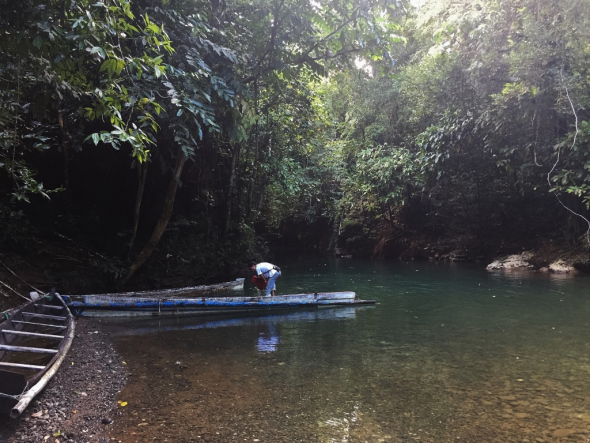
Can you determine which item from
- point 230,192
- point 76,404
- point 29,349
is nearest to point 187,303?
point 29,349

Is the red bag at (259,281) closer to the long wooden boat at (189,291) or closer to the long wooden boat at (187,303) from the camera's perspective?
the long wooden boat at (187,303)

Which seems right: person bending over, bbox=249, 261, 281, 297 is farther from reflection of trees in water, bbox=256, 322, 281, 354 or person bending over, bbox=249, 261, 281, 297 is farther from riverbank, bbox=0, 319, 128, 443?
riverbank, bbox=0, 319, 128, 443

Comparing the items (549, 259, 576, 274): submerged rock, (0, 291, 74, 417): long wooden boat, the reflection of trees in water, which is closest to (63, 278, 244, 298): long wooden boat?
(0, 291, 74, 417): long wooden boat

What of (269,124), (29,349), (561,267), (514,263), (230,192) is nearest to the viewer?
(29,349)

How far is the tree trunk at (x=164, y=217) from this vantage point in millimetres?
9758

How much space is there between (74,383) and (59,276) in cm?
630

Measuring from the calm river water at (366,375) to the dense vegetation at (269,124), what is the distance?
297 cm

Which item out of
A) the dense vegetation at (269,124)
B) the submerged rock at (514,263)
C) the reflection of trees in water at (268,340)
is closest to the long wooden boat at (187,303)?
the reflection of trees in water at (268,340)

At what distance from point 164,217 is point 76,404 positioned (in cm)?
632

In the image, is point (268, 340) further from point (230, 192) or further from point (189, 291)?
point (230, 192)

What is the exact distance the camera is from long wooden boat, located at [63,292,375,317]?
862cm

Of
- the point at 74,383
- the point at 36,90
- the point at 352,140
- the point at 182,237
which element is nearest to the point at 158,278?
the point at 182,237

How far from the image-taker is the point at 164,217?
10.4 meters

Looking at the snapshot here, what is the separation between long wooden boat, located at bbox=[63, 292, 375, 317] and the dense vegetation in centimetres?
223
